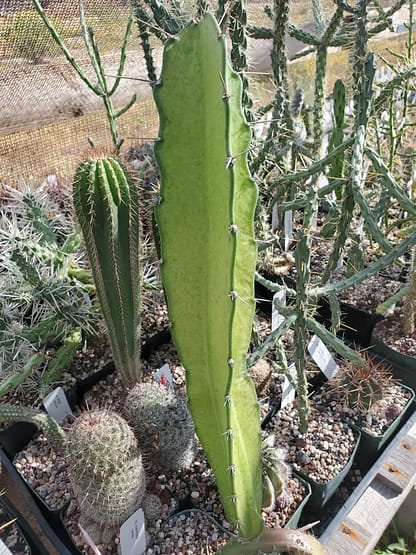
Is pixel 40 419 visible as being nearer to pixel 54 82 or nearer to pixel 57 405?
pixel 57 405

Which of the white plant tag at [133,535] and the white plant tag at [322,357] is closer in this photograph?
the white plant tag at [133,535]

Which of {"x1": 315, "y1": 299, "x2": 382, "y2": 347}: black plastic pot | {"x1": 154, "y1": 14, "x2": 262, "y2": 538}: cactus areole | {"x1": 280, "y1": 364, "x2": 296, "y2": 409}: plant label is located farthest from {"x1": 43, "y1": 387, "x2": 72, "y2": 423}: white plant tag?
{"x1": 315, "y1": 299, "x2": 382, "y2": 347}: black plastic pot

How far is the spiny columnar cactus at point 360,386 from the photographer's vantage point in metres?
1.35

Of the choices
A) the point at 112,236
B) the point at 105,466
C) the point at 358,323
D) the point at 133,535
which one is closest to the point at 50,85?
the point at 112,236

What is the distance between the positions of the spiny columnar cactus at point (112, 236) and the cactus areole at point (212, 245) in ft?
1.30

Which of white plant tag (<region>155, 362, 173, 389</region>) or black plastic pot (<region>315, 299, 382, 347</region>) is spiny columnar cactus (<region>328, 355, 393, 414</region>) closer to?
black plastic pot (<region>315, 299, 382, 347</region>)

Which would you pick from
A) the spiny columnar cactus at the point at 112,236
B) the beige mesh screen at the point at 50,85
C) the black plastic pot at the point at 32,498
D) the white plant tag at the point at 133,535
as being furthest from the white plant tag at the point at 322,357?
the beige mesh screen at the point at 50,85

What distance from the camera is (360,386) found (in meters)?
1.35

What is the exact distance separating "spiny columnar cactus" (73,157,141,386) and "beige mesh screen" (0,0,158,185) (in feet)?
1.41

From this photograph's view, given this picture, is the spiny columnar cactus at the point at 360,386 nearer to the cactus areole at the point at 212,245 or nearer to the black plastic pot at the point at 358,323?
the black plastic pot at the point at 358,323

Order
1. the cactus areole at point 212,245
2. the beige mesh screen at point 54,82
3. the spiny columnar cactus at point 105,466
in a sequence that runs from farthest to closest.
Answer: the beige mesh screen at point 54,82
the spiny columnar cactus at point 105,466
the cactus areole at point 212,245

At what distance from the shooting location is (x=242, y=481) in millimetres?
956

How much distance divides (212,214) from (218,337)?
232mm

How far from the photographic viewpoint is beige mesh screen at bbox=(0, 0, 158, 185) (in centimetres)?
197
